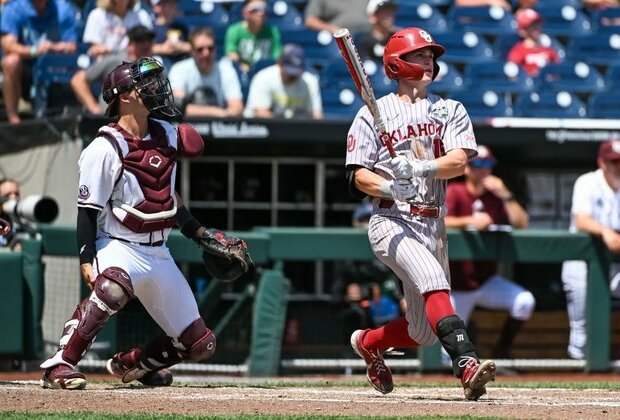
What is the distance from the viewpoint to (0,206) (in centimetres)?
918

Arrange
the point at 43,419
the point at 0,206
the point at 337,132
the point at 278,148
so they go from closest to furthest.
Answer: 1. the point at 43,419
2. the point at 0,206
3. the point at 337,132
4. the point at 278,148

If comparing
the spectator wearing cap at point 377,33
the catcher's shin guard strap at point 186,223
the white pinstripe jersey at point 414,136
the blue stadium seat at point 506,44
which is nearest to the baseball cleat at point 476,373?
the white pinstripe jersey at point 414,136

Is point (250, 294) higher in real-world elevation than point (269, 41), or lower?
lower

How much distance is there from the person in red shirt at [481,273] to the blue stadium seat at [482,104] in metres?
1.51

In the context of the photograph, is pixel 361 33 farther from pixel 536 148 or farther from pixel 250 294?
pixel 250 294

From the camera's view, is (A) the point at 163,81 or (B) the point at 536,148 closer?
(A) the point at 163,81

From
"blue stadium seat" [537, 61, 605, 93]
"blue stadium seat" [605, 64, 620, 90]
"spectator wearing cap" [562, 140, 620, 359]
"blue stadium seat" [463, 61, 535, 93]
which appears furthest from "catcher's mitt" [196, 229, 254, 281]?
"blue stadium seat" [605, 64, 620, 90]

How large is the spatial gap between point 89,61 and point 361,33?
2449 millimetres

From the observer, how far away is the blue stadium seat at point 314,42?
1177 centimetres

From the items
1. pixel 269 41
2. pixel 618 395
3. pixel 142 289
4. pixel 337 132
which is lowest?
pixel 618 395

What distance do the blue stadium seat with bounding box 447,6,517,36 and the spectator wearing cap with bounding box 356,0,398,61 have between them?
1.39 meters

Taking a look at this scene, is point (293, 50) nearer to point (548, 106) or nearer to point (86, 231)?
point (548, 106)

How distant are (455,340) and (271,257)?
3.84 m

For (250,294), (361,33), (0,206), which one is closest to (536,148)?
(361,33)
